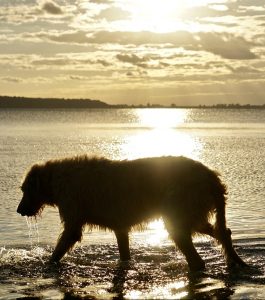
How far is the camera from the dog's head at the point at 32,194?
40.8 feet

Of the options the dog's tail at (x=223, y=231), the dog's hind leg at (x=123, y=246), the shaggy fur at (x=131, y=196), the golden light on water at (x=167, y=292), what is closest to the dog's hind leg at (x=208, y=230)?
the shaggy fur at (x=131, y=196)

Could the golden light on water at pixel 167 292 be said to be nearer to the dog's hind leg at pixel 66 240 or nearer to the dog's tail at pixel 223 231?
the dog's tail at pixel 223 231

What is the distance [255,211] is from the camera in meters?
19.0

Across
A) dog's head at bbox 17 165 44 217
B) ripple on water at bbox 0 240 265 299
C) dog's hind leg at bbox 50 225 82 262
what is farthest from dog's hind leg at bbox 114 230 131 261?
dog's head at bbox 17 165 44 217

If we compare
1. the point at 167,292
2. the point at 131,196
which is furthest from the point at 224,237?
the point at 167,292

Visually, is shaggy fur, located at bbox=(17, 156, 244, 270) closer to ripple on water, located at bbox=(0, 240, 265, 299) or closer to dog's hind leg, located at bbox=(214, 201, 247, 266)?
dog's hind leg, located at bbox=(214, 201, 247, 266)

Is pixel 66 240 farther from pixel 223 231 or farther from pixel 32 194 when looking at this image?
pixel 223 231

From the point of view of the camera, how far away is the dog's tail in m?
10.8

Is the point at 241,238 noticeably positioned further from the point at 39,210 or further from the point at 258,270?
the point at 39,210

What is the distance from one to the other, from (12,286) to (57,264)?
64.3 inches

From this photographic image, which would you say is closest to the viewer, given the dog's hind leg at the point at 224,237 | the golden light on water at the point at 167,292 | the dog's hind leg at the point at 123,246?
the golden light on water at the point at 167,292

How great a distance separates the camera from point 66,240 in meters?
11.7

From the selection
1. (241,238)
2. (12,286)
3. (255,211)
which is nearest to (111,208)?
(12,286)

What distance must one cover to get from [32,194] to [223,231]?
376 centimetres
